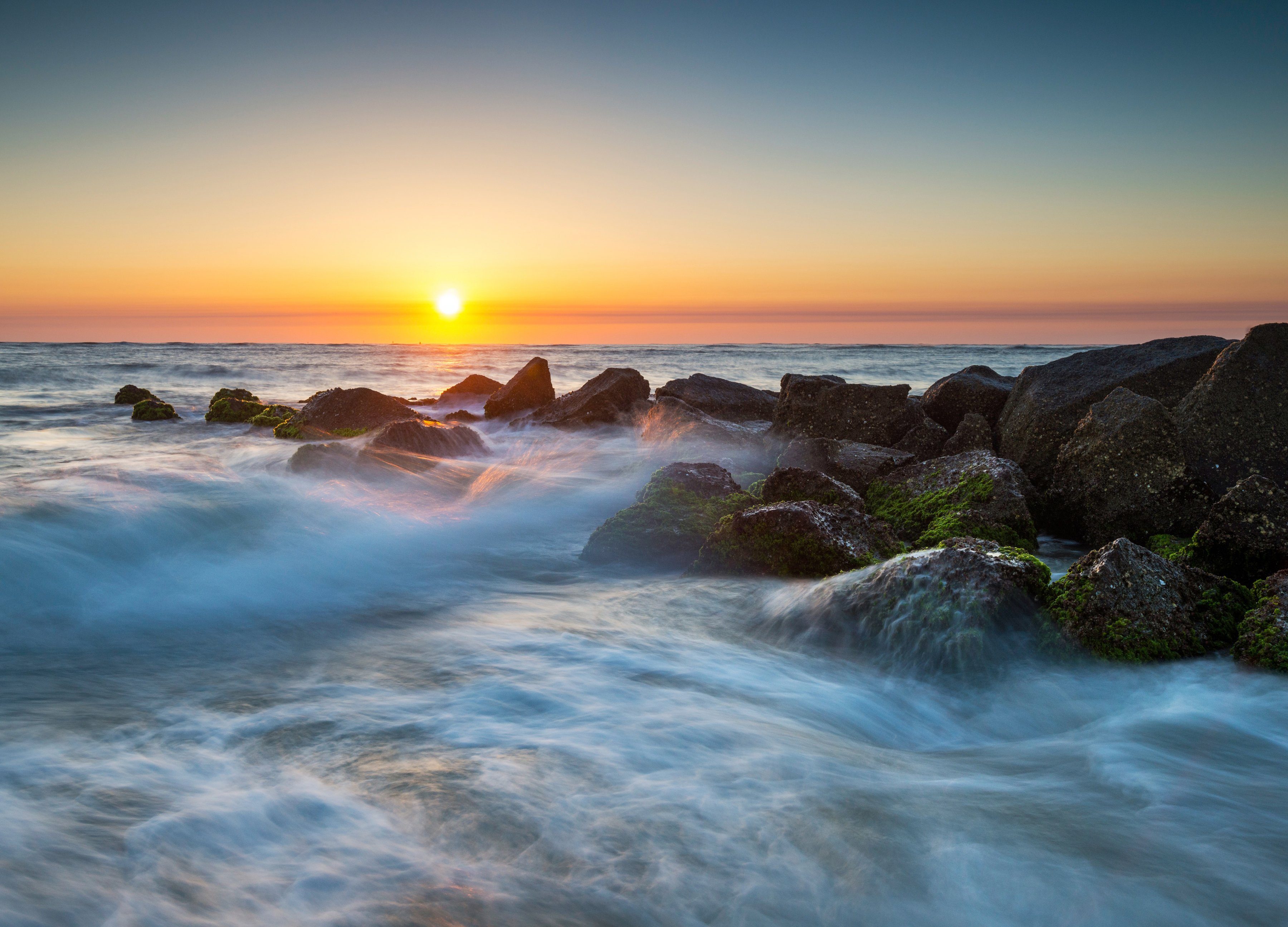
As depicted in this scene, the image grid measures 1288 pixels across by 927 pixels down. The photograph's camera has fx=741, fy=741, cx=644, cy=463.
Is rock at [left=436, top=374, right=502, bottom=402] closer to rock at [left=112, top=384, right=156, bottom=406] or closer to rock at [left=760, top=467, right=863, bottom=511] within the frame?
rock at [left=112, top=384, right=156, bottom=406]

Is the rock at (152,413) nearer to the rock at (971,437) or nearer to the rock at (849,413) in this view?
the rock at (849,413)

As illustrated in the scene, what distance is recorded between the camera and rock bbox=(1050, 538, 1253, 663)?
4.14 m

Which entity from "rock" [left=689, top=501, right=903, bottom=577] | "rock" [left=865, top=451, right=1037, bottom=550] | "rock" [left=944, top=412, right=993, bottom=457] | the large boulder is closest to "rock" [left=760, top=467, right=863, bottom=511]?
"rock" [left=689, top=501, right=903, bottom=577]

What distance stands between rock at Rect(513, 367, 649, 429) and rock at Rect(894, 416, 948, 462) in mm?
6557

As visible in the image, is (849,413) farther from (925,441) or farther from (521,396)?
(521,396)

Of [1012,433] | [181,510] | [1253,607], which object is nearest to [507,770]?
[1253,607]

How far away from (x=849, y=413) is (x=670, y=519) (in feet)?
11.0

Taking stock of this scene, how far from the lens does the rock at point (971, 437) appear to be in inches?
303

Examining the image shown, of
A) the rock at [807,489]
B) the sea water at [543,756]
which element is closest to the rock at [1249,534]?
the sea water at [543,756]

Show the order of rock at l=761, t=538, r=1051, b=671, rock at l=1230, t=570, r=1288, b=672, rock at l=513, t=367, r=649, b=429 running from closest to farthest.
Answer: rock at l=1230, t=570, r=1288, b=672, rock at l=761, t=538, r=1051, b=671, rock at l=513, t=367, r=649, b=429

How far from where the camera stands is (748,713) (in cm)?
398

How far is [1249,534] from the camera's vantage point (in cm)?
490

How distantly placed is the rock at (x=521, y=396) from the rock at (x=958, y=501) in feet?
33.5

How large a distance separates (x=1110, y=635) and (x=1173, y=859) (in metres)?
1.58
